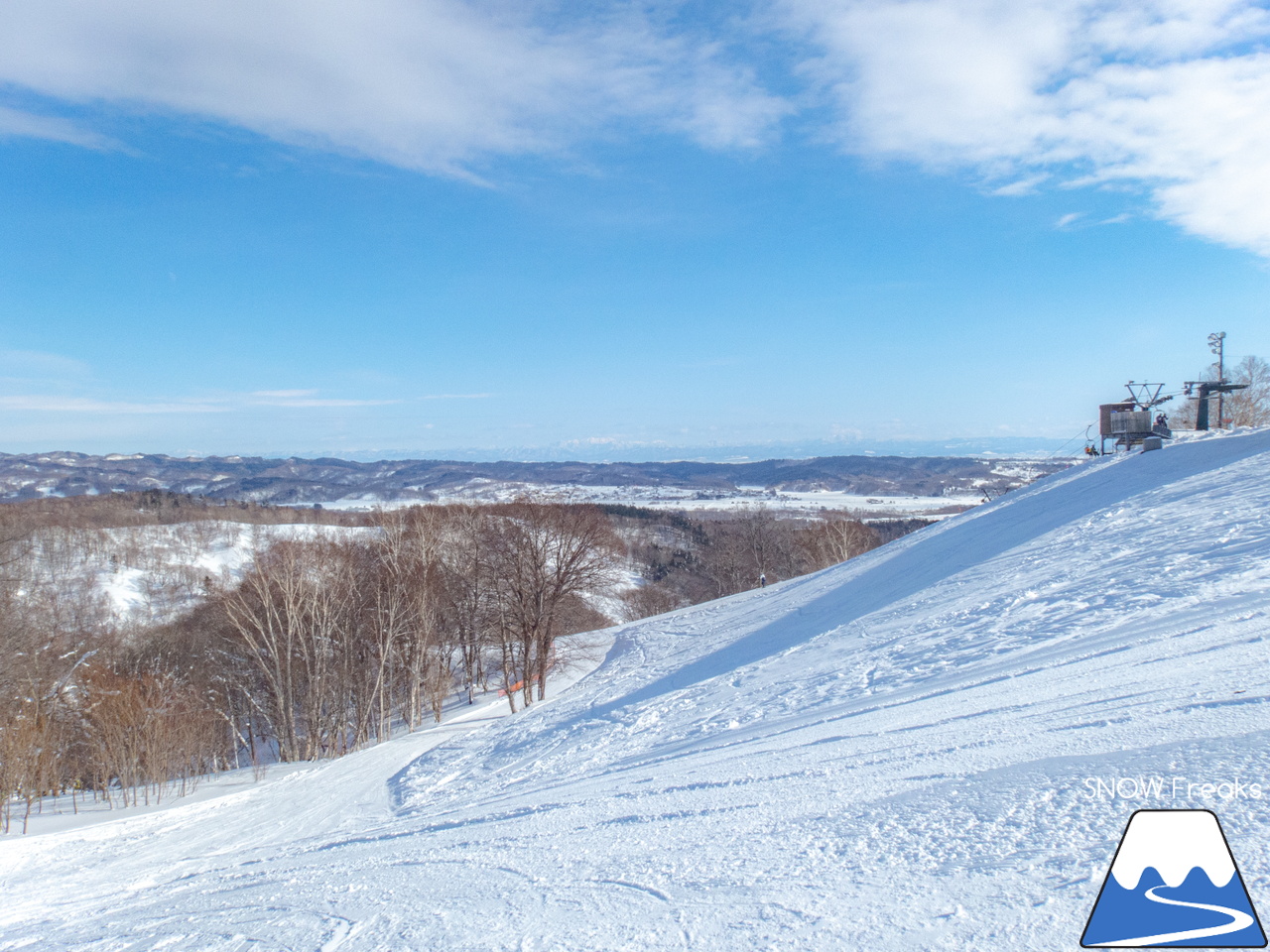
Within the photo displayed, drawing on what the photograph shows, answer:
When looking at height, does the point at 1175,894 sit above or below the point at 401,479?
above

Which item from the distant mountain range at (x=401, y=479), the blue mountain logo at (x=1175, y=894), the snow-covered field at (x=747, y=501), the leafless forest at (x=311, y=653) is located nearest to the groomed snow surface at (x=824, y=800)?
the blue mountain logo at (x=1175, y=894)

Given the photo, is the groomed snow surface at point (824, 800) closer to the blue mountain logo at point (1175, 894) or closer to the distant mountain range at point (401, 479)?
the blue mountain logo at point (1175, 894)

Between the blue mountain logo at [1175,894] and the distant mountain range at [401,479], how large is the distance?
131656 millimetres

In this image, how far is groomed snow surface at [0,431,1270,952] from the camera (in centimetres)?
344

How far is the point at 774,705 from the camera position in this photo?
30.1 feet

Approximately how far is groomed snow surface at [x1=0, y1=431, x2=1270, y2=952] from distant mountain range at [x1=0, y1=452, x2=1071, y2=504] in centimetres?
12270

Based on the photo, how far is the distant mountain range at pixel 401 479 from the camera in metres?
144

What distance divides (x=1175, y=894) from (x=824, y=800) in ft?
7.83

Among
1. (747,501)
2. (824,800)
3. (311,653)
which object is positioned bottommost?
(747,501)

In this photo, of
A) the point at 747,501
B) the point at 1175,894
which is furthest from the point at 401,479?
the point at 1175,894

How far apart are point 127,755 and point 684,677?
53.1 ft

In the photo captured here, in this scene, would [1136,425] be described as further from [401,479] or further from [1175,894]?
[401,479]

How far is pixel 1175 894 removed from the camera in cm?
270

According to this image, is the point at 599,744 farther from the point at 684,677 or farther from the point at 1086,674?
the point at 1086,674
